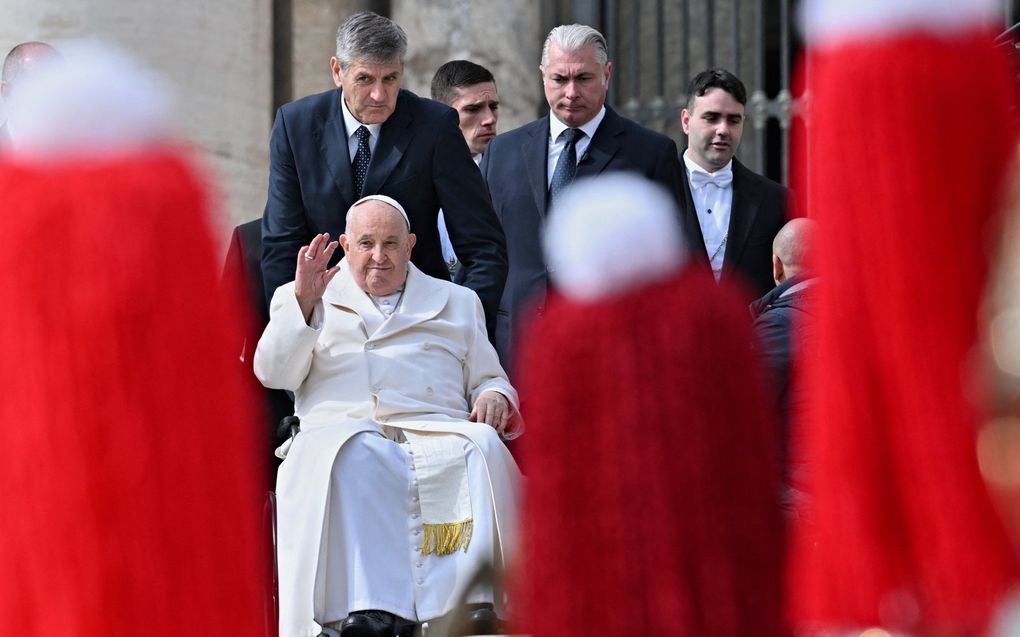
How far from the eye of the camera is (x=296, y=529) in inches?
217

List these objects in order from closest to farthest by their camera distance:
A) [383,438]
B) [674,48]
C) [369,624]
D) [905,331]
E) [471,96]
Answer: [905,331]
[369,624]
[383,438]
[471,96]
[674,48]

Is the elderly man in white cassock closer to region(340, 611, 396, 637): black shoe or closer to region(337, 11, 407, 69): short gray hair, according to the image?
region(340, 611, 396, 637): black shoe

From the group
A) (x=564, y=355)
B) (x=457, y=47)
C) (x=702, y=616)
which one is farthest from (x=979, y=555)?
(x=457, y=47)

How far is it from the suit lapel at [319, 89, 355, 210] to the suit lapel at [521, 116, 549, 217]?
25.8 inches

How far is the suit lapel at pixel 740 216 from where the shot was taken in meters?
6.52

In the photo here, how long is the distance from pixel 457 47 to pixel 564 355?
19.2ft

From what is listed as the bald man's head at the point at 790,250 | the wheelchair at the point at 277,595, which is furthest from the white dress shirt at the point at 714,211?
the wheelchair at the point at 277,595

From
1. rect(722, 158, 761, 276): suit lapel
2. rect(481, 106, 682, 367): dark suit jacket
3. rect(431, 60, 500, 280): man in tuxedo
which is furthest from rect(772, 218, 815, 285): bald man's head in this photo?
rect(431, 60, 500, 280): man in tuxedo

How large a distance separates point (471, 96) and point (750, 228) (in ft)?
3.99

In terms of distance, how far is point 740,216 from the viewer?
6598 millimetres

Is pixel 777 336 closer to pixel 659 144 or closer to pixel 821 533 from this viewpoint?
pixel 659 144

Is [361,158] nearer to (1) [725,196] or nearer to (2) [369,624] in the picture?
(1) [725,196]

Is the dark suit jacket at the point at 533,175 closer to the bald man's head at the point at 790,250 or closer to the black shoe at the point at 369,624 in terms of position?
the bald man's head at the point at 790,250

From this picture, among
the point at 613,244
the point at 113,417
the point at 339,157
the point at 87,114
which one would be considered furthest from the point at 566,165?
the point at 113,417
